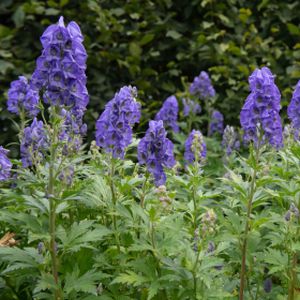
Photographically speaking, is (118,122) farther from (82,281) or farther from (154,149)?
(82,281)

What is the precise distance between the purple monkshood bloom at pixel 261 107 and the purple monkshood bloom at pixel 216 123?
4185 mm

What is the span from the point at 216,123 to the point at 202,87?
54cm

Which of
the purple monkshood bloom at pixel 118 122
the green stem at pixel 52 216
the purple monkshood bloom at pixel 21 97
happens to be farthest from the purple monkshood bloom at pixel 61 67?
the purple monkshood bloom at pixel 21 97

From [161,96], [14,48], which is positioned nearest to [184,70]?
[161,96]

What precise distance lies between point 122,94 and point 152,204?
23.4 inches

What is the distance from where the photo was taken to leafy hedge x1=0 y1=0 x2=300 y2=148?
26.2ft

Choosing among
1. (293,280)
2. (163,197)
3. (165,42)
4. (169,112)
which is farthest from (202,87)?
(163,197)

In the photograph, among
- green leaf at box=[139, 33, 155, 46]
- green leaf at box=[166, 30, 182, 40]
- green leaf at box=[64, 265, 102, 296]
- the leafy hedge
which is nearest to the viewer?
green leaf at box=[64, 265, 102, 296]

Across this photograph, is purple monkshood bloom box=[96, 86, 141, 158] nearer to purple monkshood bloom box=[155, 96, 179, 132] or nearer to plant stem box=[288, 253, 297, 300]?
plant stem box=[288, 253, 297, 300]

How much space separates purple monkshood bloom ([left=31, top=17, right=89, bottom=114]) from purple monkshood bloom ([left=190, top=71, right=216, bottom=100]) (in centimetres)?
447

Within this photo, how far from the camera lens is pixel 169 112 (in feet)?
22.2

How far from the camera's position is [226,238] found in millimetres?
3289

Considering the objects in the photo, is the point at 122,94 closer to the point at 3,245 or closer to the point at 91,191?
the point at 91,191

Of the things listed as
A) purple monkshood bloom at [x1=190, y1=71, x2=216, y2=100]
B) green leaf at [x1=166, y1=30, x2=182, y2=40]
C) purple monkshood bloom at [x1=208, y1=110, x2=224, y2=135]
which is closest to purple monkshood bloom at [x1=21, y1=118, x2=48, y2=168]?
purple monkshood bloom at [x1=190, y1=71, x2=216, y2=100]
